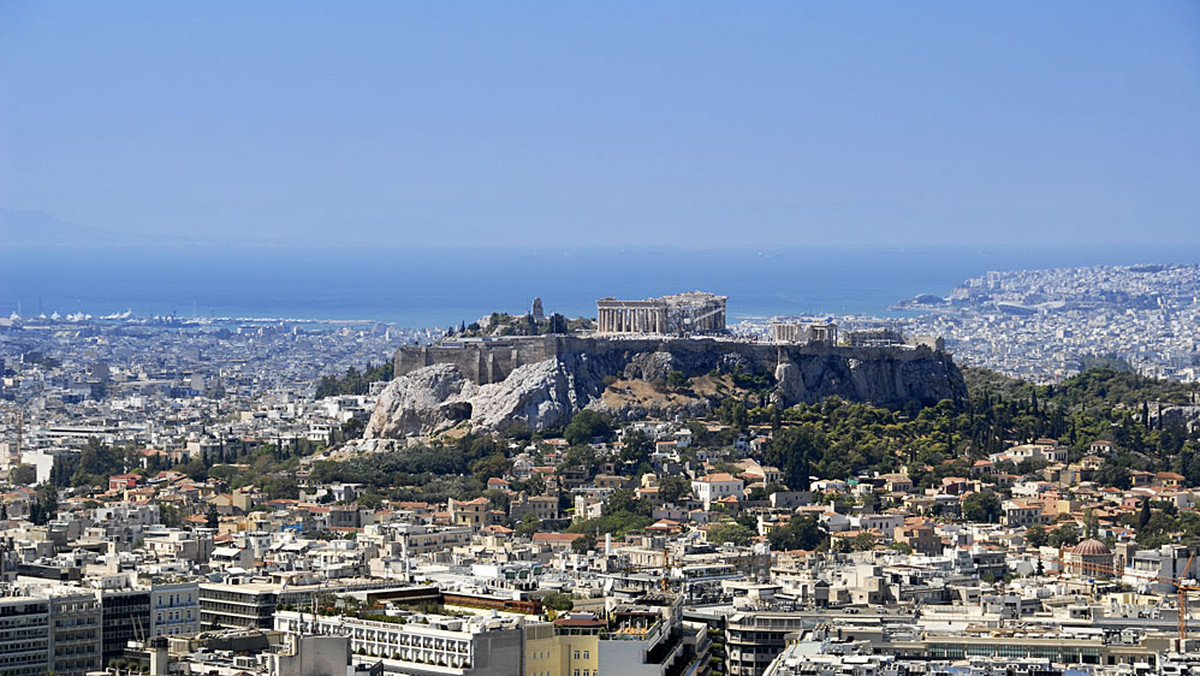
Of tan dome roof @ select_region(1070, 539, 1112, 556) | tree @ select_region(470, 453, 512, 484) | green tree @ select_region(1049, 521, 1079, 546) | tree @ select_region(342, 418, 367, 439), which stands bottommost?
green tree @ select_region(1049, 521, 1079, 546)

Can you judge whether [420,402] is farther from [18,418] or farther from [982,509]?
[18,418]

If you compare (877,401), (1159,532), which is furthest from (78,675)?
(877,401)

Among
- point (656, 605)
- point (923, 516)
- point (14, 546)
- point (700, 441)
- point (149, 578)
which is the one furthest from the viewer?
point (700, 441)

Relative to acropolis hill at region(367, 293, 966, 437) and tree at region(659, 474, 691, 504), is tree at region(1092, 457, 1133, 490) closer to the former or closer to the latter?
tree at region(659, 474, 691, 504)

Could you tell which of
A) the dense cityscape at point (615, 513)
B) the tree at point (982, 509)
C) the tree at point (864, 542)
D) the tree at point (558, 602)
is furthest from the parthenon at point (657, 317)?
the tree at point (558, 602)

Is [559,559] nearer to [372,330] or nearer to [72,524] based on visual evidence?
[72,524]

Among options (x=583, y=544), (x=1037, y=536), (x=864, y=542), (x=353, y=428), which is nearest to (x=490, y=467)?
(x=353, y=428)

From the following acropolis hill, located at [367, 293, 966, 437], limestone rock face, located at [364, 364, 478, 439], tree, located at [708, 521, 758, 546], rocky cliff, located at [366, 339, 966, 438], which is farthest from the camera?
limestone rock face, located at [364, 364, 478, 439]

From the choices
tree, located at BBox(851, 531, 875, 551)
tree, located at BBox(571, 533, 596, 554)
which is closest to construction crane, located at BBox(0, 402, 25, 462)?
tree, located at BBox(571, 533, 596, 554)
